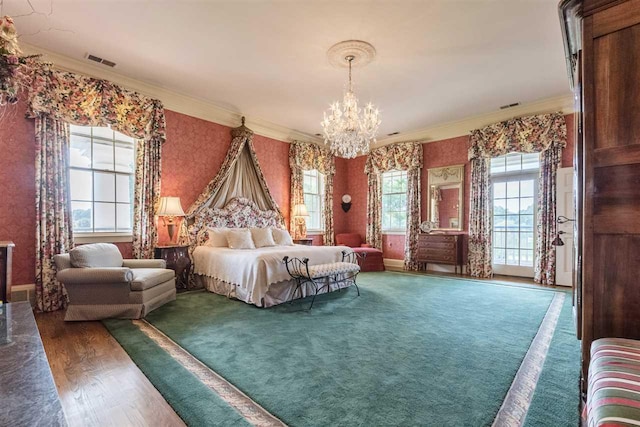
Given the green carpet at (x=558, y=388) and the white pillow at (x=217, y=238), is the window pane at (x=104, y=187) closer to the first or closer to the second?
the white pillow at (x=217, y=238)

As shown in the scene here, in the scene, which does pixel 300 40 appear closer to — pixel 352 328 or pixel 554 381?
pixel 352 328

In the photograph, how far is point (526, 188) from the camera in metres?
5.86

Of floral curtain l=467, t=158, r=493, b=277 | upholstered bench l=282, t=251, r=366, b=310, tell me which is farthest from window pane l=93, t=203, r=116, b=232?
floral curtain l=467, t=158, r=493, b=277

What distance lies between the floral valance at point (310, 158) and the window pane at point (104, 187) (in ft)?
11.3

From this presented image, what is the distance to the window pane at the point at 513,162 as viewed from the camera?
233 inches

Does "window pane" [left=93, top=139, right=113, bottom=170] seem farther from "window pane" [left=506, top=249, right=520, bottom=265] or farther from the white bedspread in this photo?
"window pane" [left=506, top=249, right=520, bottom=265]

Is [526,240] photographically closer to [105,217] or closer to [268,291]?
[268,291]

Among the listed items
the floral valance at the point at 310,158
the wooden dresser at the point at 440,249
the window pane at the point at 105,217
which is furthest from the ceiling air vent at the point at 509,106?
the window pane at the point at 105,217

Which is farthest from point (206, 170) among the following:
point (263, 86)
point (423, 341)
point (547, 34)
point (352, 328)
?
point (547, 34)

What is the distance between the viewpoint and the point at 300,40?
3.50 m

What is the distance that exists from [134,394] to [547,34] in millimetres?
5036

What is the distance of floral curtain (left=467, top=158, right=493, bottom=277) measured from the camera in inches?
237

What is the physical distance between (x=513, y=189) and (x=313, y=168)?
4.17 metres

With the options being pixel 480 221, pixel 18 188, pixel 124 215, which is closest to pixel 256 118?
pixel 124 215
